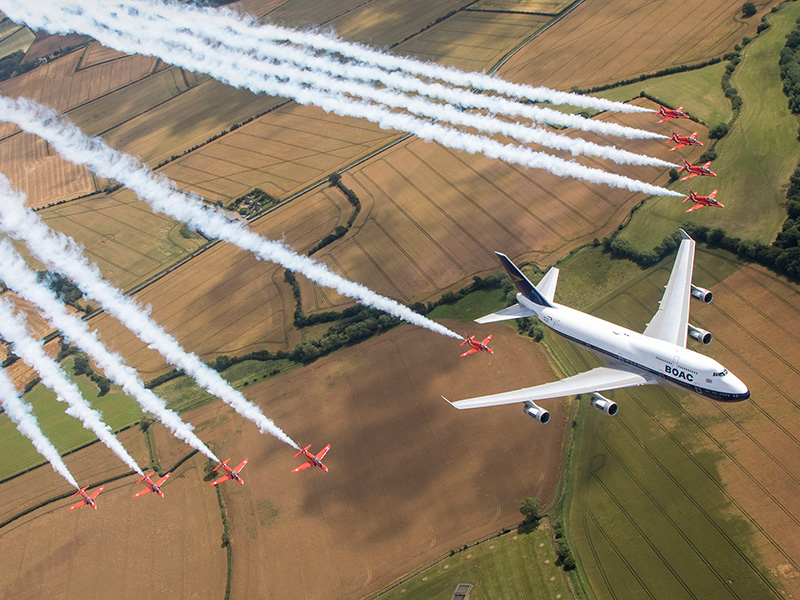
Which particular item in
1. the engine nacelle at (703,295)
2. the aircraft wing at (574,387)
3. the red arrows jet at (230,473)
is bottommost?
the red arrows jet at (230,473)

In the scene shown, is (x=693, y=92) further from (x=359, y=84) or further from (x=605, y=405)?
(x=605, y=405)

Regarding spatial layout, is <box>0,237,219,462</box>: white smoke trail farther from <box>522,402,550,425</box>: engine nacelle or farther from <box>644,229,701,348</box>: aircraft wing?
<box>644,229,701,348</box>: aircraft wing

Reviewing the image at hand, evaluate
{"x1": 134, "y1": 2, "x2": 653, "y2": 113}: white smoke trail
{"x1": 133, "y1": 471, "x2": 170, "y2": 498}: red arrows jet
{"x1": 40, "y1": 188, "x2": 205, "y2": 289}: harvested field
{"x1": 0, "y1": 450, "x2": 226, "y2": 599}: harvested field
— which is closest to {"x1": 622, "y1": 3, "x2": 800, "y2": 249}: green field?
{"x1": 134, "y1": 2, "x2": 653, "y2": 113}: white smoke trail

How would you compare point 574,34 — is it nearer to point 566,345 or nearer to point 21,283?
point 566,345

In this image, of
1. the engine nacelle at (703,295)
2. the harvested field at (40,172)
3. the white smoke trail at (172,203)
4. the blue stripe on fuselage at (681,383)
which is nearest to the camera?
the blue stripe on fuselage at (681,383)

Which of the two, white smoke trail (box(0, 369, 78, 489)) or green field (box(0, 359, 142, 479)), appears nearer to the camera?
white smoke trail (box(0, 369, 78, 489))

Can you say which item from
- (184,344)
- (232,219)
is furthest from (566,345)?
(232,219)

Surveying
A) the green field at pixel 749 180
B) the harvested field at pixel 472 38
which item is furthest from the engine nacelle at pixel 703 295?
the harvested field at pixel 472 38

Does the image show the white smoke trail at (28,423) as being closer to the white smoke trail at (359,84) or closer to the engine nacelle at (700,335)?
the white smoke trail at (359,84)
